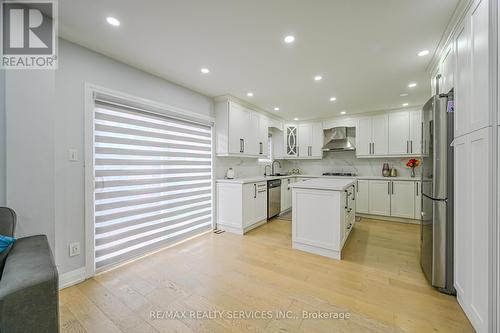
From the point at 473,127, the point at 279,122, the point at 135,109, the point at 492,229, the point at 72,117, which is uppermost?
the point at 279,122

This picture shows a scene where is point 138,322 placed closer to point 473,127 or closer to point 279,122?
point 473,127

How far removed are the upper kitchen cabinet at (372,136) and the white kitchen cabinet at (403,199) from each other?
30.4 inches

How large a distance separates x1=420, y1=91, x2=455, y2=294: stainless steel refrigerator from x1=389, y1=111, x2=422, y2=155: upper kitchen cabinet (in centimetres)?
279

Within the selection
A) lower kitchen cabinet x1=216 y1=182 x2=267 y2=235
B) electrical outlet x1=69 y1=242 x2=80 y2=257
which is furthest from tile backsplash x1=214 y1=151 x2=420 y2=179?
electrical outlet x1=69 y1=242 x2=80 y2=257

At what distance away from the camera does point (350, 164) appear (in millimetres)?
5301

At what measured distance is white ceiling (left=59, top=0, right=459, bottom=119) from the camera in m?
1.63

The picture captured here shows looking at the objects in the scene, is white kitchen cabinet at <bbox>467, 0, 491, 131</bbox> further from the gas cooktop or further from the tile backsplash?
the gas cooktop

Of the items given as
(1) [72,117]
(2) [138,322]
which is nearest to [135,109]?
(1) [72,117]

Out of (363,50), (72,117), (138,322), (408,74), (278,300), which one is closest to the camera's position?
(138,322)

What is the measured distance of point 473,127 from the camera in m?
1.44

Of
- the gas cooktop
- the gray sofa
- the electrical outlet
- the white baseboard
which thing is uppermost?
the gas cooktop

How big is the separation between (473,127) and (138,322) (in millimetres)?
2894

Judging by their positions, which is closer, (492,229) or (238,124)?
(492,229)

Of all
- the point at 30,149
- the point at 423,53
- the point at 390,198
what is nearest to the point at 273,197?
the point at 390,198
